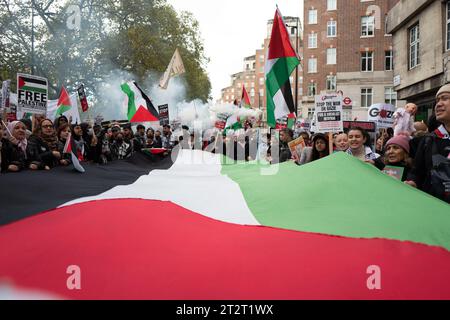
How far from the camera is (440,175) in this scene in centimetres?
349

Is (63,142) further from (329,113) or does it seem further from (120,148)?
(329,113)

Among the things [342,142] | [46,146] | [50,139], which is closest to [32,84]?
[50,139]

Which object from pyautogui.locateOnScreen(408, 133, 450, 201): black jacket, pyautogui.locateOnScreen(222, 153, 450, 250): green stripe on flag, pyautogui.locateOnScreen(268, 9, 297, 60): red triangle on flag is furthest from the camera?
pyautogui.locateOnScreen(268, 9, 297, 60): red triangle on flag

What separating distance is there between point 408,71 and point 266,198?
16982 millimetres

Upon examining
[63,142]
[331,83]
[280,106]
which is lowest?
[63,142]

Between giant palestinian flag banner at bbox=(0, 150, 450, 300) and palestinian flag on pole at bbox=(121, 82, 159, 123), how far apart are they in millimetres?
8538

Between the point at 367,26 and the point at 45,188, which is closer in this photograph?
the point at 45,188

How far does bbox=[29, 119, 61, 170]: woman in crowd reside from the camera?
6391 millimetres

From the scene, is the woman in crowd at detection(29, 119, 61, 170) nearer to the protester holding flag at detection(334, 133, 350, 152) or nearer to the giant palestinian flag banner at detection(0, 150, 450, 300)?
the giant palestinian flag banner at detection(0, 150, 450, 300)

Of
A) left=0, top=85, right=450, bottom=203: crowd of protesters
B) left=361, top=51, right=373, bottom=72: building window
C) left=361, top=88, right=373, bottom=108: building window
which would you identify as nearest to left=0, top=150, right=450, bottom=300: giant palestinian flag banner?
left=0, top=85, right=450, bottom=203: crowd of protesters

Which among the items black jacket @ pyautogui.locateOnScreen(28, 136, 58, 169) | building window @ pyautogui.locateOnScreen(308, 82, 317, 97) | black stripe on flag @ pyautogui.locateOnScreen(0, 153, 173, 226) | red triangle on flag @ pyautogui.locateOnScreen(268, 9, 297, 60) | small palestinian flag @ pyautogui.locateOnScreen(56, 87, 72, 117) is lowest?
black stripe on flag @ pyautogui.locateOnScreen(0, 153, 173, 226)

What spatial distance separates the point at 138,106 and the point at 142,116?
370mm

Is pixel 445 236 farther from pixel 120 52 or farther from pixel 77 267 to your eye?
pixel 120 52

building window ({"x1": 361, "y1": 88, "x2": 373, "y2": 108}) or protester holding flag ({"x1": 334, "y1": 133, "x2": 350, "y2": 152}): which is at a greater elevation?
building window ({"x1": 361, "y1": 88, "x2": 373, "y2": 108})
